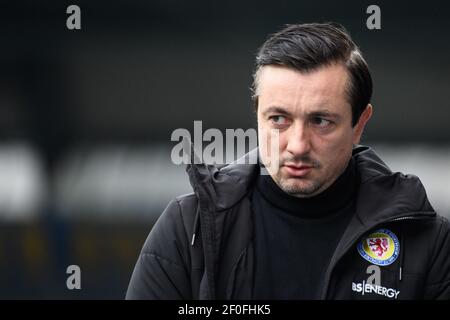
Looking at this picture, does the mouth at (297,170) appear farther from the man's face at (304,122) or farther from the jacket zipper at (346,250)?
the jacket zipper at (346,250)

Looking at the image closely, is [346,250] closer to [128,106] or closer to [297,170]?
[297,170]

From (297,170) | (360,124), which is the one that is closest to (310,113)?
(297,170)

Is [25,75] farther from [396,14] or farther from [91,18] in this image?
[396,14]

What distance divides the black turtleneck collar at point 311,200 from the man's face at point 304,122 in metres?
0.03

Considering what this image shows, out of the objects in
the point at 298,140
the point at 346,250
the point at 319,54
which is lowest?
the point at 346,250

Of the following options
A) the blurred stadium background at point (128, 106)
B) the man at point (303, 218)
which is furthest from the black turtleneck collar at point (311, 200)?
the blurred stadium background at point (128, 106)

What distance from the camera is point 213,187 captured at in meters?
1.90

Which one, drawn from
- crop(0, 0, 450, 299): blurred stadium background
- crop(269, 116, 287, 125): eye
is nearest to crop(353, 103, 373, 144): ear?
crop(269, 116, 287, 125): eye

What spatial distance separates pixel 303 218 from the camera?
1959mm

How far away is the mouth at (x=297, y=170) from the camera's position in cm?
187

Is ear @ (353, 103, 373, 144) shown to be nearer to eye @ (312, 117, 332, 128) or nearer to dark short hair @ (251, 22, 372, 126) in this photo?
dark short hair @ (251, 22, 372, 126)

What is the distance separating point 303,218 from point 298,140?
225 millimetres

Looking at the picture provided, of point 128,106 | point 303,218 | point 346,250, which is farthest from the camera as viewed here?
point 128,106

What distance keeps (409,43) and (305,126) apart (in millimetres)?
4520
